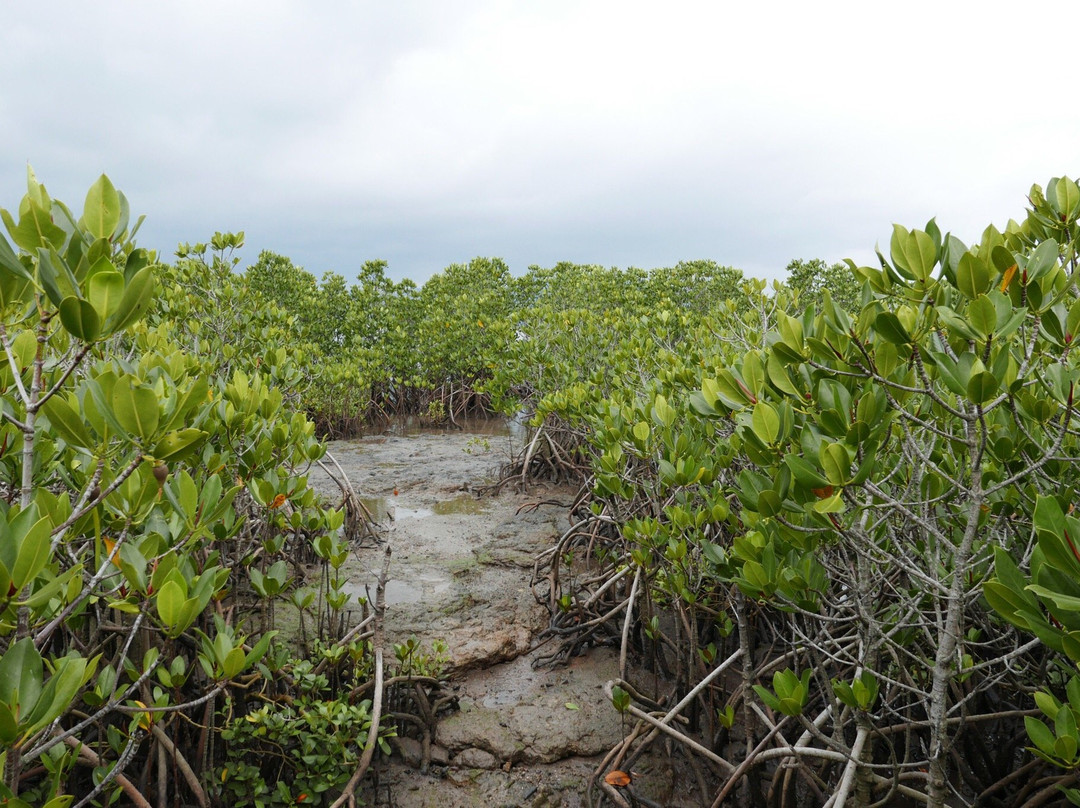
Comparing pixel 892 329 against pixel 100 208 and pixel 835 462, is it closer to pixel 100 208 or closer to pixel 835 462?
pixel 835 462

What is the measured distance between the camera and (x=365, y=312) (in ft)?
39.8

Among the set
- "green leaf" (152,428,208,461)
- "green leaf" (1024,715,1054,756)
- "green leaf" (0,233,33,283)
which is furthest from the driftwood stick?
"green leaf" (1024,715,1054,756)

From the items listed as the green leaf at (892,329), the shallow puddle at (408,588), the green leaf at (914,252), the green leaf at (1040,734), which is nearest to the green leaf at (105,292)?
the green leaf at (892,329)

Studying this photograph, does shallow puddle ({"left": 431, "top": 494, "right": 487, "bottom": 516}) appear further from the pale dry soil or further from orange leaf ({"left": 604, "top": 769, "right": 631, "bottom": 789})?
orange leaf ({"left": 604, "top": 769, "right": 631, "bottom": 789})

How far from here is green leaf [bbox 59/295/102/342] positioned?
0.97 meters

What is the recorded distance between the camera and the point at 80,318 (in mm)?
995

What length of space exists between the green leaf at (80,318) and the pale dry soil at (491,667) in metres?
2.02

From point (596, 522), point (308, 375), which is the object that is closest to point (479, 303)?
point (308, 375)

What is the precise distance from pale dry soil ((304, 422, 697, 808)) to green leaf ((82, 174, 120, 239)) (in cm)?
204

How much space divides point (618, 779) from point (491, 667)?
41.0 inches

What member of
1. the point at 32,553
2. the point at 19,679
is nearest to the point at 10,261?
the point at 32,553

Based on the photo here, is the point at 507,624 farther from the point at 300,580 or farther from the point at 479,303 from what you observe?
the point at 479,303

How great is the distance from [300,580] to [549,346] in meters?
3.70

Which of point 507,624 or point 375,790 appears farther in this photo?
point 507,624
